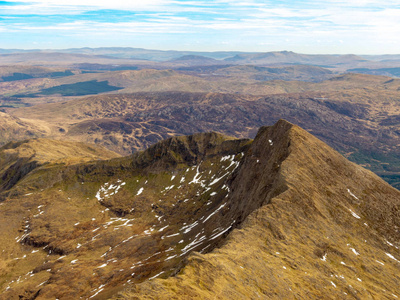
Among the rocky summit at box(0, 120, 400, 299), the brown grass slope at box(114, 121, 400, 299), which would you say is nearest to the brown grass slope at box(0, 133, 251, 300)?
the rocky summit at box(0, 120, 400, 299)

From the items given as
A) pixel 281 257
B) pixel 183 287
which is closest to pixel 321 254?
pixel 281 257

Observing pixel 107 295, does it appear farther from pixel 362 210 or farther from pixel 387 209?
pixel 387 209

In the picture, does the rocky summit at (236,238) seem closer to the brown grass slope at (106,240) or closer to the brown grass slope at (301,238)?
the brown grass slope at (301,238)

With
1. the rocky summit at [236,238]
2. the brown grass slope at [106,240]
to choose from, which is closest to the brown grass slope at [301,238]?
the rocky summit at [236,238]

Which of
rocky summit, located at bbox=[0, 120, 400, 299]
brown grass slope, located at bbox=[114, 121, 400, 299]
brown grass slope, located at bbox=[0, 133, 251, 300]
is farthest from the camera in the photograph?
brown grass slope, located at bbox=[0, 133, 251, 300]

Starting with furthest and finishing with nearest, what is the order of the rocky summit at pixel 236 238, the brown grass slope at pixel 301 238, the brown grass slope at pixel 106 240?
1. the brown grass slope at pixel 106 240
2. the rocky summit at pixel 236 238
3. the brown grass slope at pixel 301 238

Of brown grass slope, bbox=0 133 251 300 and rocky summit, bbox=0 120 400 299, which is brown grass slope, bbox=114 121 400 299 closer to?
rocky summit, bbox=0 120 400 299
